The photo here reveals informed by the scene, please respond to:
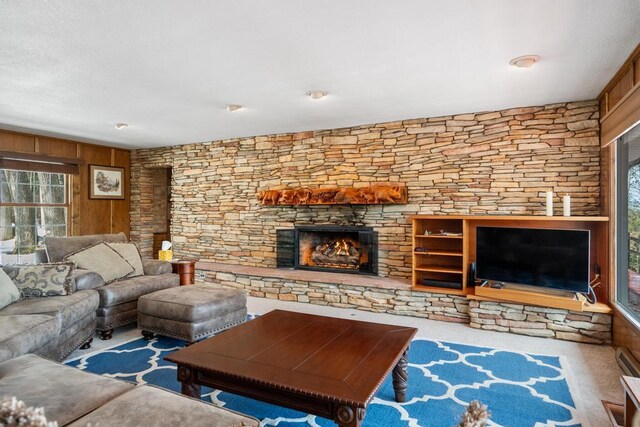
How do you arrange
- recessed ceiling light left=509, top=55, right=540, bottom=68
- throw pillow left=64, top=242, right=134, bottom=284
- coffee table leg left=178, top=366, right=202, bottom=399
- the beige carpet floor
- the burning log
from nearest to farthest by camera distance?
coffee table leg left=178, top=366, right=202, bottom=399 < the beige carpet floor < recessed ceiling light left=509, top=55, right=540, bottom=68 < throw pillow left=64, top=242, right=134, bottom=284 < the burning log

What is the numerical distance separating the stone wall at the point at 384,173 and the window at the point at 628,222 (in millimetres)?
523

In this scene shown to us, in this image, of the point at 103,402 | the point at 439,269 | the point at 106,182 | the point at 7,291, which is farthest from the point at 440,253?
the point at 106,182

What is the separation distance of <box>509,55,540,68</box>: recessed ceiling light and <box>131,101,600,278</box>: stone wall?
55.6 inches

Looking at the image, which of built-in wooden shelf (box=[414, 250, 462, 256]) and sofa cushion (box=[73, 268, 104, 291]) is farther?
built-in wooden shelf (box=[414, 250, 462, 256])

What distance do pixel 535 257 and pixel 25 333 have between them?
4.25m

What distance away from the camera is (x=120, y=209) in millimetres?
7004

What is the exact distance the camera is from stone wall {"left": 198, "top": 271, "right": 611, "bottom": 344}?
3.56 meters

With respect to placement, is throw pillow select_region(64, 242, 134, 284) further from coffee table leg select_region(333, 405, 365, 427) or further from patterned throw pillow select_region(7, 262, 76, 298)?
coffee table leg select_region(333, 405, 365, 427)

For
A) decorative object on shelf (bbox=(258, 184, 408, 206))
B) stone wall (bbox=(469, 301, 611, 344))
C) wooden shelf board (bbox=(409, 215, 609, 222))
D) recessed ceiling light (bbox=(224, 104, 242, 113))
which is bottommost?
stone wall (bbox=(469, 301, 611, 344))

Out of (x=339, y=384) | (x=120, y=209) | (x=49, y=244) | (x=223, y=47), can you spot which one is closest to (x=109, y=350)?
(x=49, y=244)

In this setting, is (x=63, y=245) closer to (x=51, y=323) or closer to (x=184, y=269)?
(x=184, y=269)

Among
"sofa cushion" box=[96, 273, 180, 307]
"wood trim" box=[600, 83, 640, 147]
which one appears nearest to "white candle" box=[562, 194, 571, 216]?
"wood trim" box=[600, 83, 640, 147]

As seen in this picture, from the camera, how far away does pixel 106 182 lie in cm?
674

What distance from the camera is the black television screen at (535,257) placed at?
3559 mm
